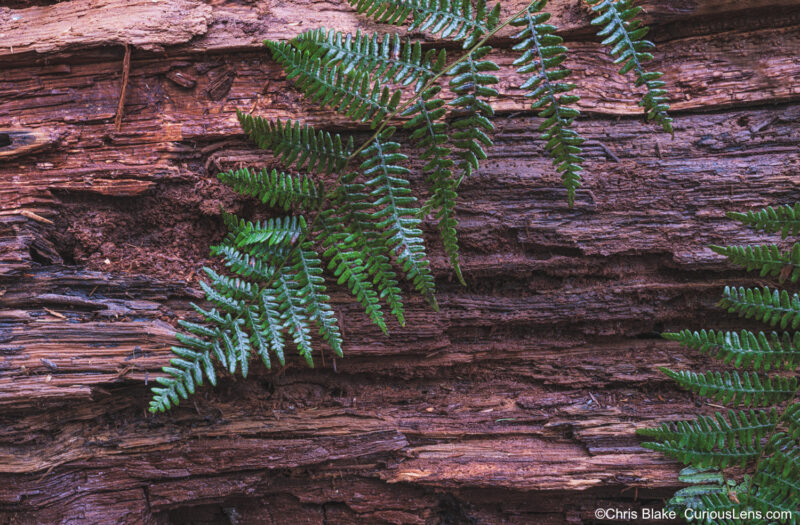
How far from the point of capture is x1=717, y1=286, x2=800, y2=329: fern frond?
229 cm

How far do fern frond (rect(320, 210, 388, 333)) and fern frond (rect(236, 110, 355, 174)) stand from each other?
251mm

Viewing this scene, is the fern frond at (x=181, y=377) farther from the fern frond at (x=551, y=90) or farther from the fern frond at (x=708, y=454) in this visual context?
the fern frond at (x=708, y=454)

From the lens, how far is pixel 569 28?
2.59 metres

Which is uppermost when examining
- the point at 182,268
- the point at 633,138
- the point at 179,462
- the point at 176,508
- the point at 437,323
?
the point at 633,138

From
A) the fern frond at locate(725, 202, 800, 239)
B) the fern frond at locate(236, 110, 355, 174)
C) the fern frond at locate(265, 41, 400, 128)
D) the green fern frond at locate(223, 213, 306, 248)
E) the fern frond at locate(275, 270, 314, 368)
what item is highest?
the fern frond at locate(265, 41, 400, 128)

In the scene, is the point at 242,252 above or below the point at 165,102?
below

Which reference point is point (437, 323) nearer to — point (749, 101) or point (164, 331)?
point (164, 331)

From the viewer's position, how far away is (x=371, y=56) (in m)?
2.33

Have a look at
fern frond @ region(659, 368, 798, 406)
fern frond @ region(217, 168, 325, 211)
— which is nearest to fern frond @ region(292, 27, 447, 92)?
fern frond @ region(217, 168, 325, 211)

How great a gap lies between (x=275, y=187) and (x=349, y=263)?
498 mm

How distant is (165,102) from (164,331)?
1.18 meters

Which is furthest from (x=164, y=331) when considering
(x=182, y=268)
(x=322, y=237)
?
(x=322, y=237)

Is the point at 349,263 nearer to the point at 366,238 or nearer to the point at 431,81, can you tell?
the point at 366,238

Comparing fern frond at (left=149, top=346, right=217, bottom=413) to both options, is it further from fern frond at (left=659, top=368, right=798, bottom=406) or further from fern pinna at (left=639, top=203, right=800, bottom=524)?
fern frond at (left=659, top=368, right=798, bottom=406)
